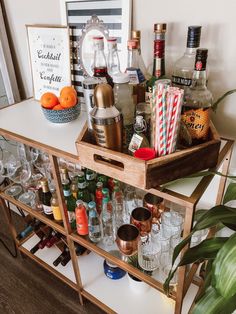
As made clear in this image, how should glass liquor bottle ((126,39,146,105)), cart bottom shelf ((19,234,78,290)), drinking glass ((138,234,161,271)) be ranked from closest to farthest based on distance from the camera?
glass liquor bottle ((126,39,146,105)) < drinking glass ((138,234,161,271)) < cart bottom shelf ((19,234,78,290))

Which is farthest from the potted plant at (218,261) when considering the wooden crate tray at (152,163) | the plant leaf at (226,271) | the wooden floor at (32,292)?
the wooden floor at (32,292)

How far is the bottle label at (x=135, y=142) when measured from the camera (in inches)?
31.4

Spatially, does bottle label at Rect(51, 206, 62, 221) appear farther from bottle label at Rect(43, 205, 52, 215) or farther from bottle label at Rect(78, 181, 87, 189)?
bottle label at Rect(78, 181, 87, 189)

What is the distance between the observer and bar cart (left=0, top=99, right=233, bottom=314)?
78 centimetres

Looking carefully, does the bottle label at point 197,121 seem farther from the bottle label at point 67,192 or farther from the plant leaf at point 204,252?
the bottle label at point 67,192

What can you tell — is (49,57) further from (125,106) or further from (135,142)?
(135,142)

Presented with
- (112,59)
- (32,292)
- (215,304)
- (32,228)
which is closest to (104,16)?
(112,59)

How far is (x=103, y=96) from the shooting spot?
28.8 inches

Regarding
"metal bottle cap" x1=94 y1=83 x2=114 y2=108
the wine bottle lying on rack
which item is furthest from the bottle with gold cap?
the wine bottle lying on rack

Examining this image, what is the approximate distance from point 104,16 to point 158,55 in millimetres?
346

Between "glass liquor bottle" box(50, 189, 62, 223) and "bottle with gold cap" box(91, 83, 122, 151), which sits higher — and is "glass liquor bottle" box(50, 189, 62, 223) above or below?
below

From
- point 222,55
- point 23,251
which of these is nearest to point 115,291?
point 23,251

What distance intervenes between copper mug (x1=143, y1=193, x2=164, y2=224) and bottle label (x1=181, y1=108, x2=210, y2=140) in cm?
45

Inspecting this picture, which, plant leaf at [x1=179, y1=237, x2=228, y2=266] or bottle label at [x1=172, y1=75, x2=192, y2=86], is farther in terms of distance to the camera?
bottle label at [x1=172, y1=75, x2=192, y2=86]
